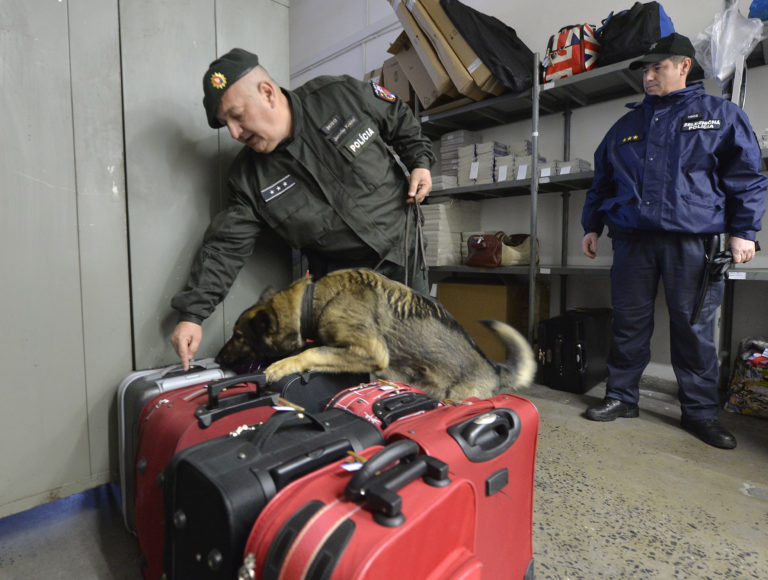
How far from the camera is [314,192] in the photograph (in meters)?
1.45

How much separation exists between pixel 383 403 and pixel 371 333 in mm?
502

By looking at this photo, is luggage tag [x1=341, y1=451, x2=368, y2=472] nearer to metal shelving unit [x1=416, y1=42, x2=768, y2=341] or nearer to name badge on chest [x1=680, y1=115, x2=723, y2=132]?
name badge on chest [x1=680, y1=115, x2=723, y2=132]

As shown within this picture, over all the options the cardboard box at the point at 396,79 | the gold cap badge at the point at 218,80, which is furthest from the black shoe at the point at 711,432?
the cardboard box at the point at 396,79

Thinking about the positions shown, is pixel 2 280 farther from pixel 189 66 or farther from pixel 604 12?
pixel 604 12

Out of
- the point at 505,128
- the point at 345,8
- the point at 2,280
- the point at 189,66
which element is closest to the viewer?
the point at 2,280

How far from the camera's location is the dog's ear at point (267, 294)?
5.07ft

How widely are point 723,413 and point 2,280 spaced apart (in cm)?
316

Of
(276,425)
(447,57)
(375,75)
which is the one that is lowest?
(276,425)

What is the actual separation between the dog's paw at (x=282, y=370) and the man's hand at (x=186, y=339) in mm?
238

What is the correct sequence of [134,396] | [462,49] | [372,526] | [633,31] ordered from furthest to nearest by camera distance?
[462,49]
[633,31]
[134,396]
[372,526]

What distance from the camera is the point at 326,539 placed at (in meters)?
0.51

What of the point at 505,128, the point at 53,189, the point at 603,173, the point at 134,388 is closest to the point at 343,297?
the point at 134,388

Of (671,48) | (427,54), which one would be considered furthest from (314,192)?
(427,54)

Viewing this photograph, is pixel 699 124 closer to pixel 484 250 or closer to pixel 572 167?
pixel 572 167
